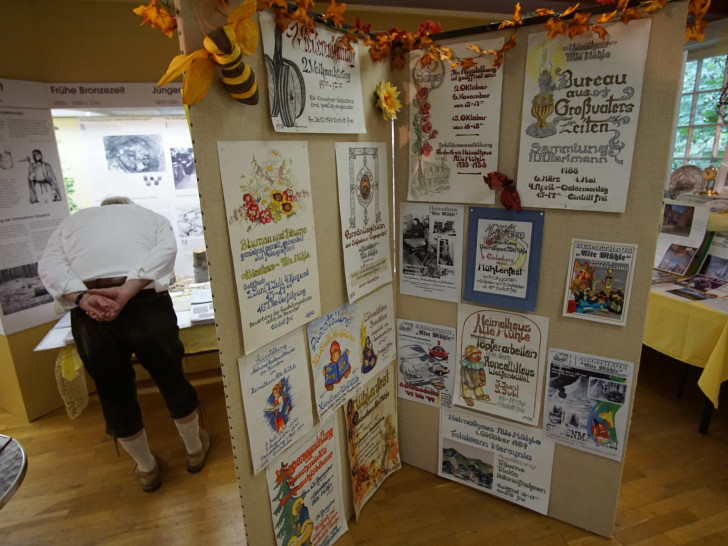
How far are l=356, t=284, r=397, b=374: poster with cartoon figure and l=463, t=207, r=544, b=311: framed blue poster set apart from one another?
15.1 inches

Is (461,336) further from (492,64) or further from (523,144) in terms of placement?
(492,64)

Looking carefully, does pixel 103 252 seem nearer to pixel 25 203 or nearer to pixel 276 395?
pixel 25 203

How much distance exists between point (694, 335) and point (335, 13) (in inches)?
96.0

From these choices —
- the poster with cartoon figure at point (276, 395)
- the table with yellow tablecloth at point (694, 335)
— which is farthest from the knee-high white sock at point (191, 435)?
the table with yellow tablecloth at point (694, 335)

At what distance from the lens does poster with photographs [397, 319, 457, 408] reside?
2.02m

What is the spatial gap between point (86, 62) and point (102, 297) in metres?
1.67

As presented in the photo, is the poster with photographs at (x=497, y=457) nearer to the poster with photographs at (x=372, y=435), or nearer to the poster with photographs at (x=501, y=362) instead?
the poster with photographs at (x=501, y=362)

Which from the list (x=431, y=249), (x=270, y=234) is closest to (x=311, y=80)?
(x=270, y=234)

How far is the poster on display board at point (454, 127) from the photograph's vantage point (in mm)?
1627

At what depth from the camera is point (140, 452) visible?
7.36ft

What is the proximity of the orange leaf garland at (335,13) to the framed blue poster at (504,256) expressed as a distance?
0.85 metres

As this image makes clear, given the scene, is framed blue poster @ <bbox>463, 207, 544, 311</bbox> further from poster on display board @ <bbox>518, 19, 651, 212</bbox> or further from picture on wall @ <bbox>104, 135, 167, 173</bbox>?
picture on wall @ <bbox>104, 135, 167, 173</bbox>

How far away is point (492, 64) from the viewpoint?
158 centimetres

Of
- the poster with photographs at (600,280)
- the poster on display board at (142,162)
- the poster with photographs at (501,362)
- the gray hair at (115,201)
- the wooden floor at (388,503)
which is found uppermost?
the poster on display board at (142,162)
